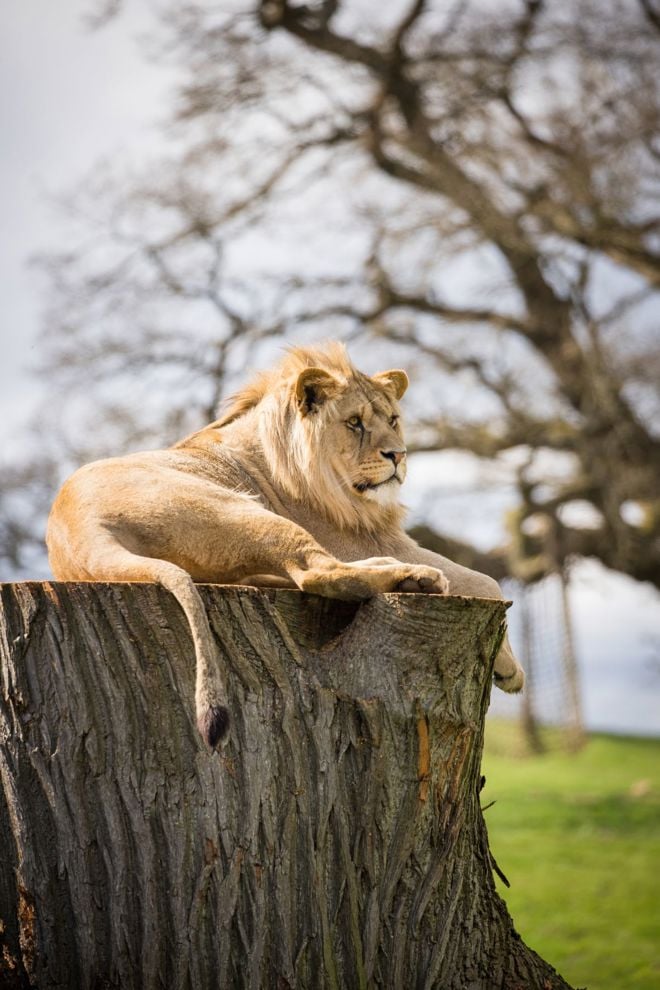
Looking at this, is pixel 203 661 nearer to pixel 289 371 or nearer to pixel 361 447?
pixel 361 447

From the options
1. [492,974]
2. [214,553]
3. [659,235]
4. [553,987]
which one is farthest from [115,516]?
[659,235]

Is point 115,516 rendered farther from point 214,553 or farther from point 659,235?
point 659,235

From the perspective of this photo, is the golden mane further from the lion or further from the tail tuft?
the tail tuft

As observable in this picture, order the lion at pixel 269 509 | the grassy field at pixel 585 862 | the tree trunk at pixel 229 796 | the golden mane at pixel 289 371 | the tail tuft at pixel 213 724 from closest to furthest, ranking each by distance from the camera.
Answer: the tail tuft at pixel 213 724
the tree trunk at pixel 229 796
the lion at pixel 269 509
the golden mane at pixel 289 371
the grassy field at pixel 585 862

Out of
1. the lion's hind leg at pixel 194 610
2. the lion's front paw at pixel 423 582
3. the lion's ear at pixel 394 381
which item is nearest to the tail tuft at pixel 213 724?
the lion's hind leg at pixel 194 610

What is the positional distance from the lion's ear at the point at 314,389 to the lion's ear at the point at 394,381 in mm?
275

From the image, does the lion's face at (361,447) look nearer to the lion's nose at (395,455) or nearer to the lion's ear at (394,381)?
the lion's nose at (395,455)

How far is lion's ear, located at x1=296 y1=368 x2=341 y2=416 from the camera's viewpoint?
4211 millimetres

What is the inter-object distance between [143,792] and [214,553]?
0.81 m

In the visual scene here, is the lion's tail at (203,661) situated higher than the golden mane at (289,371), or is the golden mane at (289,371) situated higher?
the golden mane at (289,371)

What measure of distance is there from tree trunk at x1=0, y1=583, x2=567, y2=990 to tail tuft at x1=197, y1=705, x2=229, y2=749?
12.9 inches

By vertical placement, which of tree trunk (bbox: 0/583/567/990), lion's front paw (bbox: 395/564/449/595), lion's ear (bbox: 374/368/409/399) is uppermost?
lion's ear (bbox: 374/368/409/399)

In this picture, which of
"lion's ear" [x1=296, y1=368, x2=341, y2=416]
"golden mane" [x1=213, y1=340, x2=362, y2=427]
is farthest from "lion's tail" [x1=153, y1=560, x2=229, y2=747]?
"golden mane" [x1=213, y1=340, x2=362, y2=427]

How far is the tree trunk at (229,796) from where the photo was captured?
3354 mm
